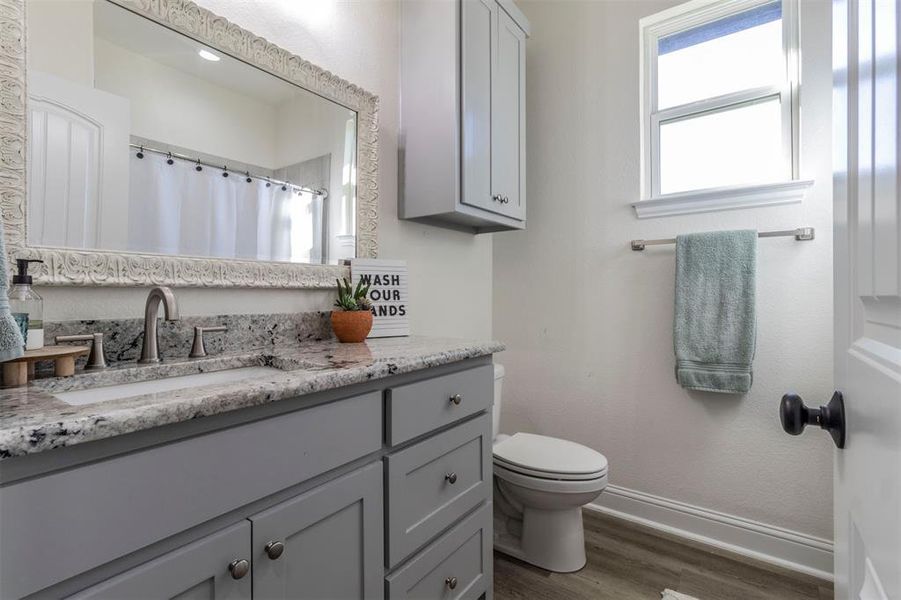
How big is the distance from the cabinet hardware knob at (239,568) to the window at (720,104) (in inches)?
79.4

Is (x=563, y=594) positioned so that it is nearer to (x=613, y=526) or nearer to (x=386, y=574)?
(x=613, y=526)

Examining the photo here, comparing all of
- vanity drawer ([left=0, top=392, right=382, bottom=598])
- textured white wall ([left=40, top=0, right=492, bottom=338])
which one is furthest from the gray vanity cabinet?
textured white wall ([left=40, top=0, right=492, bottom=338])

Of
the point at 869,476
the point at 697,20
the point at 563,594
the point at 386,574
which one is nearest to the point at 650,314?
the point at 563,594

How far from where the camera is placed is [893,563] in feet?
1.04

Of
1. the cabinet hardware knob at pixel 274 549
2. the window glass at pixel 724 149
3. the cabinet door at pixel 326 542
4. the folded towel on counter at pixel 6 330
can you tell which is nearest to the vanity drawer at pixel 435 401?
the cabinet door at pixel 326 542

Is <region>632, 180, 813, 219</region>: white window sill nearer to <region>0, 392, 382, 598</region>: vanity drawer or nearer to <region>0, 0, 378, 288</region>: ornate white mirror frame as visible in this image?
<region>0, 0, 378, 288</region>: ornate white mirror frame

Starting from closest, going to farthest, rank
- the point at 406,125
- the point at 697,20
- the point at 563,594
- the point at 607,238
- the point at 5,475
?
the point at 5,475 < the point at 563,594 < the point at 406,125 < the point at 697,20 < the point at 607,238

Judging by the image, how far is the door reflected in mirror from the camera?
100 centimetres

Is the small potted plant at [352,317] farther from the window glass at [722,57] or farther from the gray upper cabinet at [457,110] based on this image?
the window glass at [722,57]

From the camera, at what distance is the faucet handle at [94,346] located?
99 cm

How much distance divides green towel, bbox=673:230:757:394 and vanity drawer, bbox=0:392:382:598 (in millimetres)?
1600

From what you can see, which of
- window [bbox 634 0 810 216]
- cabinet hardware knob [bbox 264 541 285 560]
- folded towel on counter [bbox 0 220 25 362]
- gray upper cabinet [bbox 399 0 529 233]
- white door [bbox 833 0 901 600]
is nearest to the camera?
white door [bbox 833 0 901 600]

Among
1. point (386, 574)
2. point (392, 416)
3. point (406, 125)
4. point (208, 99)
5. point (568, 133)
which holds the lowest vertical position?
point (386, 574)

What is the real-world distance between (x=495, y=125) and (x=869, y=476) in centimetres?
178
